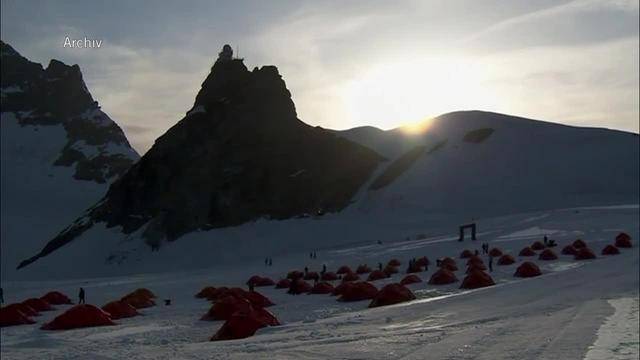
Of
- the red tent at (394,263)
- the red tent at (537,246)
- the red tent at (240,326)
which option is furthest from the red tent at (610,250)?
the red tent at (240,326)

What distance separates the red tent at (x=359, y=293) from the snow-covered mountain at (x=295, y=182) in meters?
39.2

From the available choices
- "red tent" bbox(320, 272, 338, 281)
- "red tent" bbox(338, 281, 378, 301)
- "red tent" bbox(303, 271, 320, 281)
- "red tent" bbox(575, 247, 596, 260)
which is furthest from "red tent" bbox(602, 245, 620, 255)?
"red tent" bbox(338, 281, 378, 301)

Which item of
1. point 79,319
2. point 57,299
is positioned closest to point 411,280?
point 79,319

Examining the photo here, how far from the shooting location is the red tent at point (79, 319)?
80.7 feet

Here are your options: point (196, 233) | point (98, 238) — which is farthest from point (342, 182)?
point (98, 238)

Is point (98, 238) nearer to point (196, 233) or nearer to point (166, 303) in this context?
point (196, 233)

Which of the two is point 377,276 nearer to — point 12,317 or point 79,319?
point 79,319

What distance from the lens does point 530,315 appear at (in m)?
17.7

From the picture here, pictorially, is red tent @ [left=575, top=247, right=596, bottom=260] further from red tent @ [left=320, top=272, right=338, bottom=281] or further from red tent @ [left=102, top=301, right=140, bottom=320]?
red tent @ [left=102, top=301, right=140, bottom=320]

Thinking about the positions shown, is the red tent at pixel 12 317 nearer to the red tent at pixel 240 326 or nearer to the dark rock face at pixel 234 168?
the red tent at pixel 240 326

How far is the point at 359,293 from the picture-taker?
28844 millimetres

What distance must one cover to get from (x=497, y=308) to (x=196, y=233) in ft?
231

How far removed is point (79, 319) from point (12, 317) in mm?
5082

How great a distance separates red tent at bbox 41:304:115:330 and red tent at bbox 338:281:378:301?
954 centimetres
